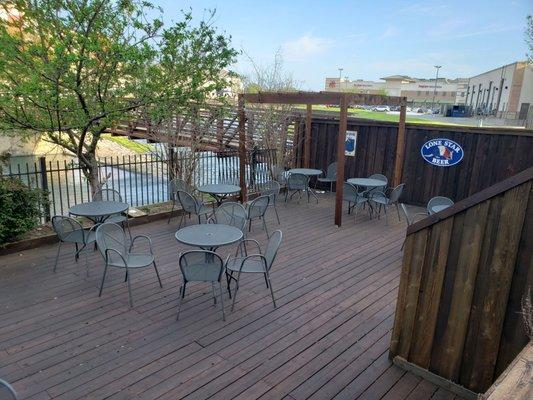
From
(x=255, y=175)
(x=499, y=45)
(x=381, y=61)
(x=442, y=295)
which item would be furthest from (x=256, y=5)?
(x=381, y=61)

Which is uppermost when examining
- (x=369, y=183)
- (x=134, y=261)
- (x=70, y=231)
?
(x=369, y=183)

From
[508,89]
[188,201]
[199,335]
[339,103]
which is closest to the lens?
[199,335]

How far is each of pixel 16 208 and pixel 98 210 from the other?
4.04ft

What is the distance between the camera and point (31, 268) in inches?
184

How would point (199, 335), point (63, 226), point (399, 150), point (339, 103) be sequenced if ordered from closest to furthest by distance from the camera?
point (199, 335), point (63, 226), point (339, 103), point (399, 150)

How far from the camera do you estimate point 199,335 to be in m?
3.38

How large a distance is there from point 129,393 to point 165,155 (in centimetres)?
643

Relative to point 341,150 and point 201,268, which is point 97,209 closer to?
point 201,268

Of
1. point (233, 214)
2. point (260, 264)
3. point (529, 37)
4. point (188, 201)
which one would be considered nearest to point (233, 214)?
point (233, 214)

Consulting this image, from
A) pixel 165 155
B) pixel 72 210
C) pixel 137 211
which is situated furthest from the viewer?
pixel 165 155

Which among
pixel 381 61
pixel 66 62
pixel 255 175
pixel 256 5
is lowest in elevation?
pixel 255 175

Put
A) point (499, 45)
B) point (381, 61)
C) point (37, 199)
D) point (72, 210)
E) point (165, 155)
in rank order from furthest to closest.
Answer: point (381, 61) < point (499, 45) < point (165, 155) < point (37, 199) < point (72, 210)

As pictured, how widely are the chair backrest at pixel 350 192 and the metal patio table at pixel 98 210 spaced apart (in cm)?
395

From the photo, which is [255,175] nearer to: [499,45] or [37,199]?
[37,199]
